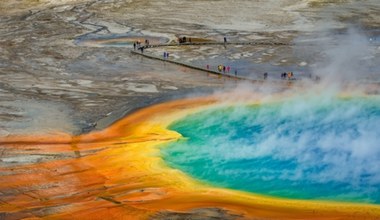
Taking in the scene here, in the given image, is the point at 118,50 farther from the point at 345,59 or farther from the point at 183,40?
the point at 345,59

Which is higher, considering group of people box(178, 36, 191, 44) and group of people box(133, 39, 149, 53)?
group of people box(178, 36, 191, 44)

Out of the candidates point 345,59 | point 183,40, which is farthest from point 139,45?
point 345,59

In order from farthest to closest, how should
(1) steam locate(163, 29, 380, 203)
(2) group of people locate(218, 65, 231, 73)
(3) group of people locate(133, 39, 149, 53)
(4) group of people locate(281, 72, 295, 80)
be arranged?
(3) group of people locate(133, 39, 149, 53) < (2) group of people locate(218, 65, 231, 73) < (4) group of people locate(281, 72, 295, 80) < (1) steam locate(163, 29, 380, 203)

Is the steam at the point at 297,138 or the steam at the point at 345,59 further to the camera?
the steam at the point at 345,59

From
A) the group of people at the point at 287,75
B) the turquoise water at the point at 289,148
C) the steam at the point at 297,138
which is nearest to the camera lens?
the turquoise water at the point at 289,148

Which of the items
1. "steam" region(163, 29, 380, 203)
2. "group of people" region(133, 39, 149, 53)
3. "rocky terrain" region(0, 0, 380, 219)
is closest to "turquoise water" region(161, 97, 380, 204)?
"steam" region(163, 29, 380, 203)

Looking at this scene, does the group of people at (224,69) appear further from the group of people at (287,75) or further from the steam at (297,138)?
the group of people at (287,75)

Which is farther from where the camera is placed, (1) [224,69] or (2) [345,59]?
(2) [345,59]

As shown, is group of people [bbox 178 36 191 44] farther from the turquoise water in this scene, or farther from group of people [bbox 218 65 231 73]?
the turquoise water

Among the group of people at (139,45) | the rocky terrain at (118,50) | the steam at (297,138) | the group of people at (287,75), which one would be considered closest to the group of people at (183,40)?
the rocky terrain at (118,50)

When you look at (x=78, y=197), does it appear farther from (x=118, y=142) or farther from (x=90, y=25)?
(x=90, y=25)
